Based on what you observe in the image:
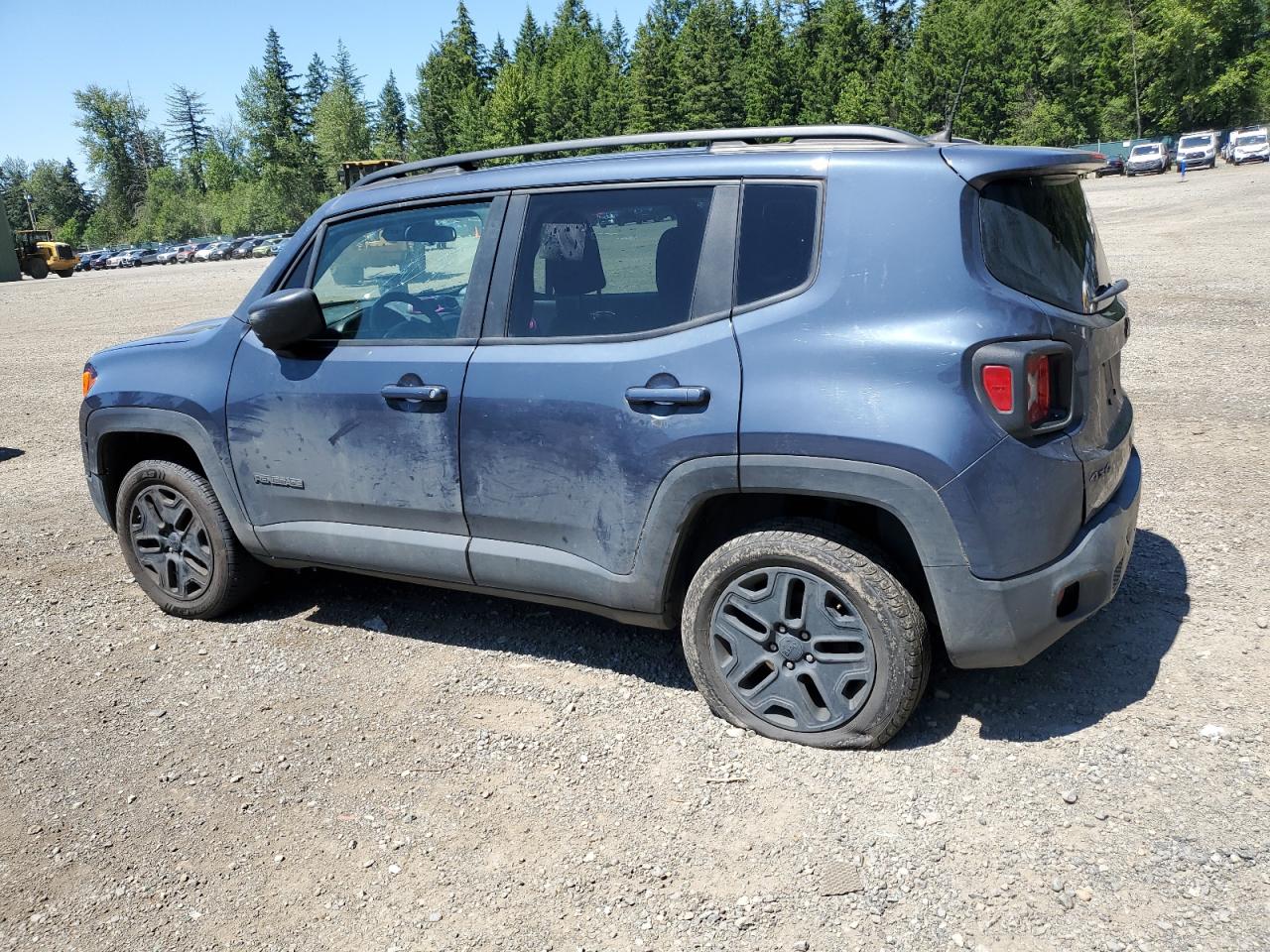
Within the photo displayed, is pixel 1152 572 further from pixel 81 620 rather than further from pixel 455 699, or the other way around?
pixel 81 620

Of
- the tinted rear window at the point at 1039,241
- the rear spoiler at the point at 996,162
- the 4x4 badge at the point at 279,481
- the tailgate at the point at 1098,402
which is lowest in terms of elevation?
the 4x4 badge at the point at 279,481

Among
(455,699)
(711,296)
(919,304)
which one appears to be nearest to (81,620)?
(455,699)

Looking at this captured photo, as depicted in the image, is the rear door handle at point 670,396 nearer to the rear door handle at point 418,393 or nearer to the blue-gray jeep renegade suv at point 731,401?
the blue-gray jeep renegade suv at point 731,401

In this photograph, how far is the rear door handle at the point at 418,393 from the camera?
3.73 m

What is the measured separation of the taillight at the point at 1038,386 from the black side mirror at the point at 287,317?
261cm

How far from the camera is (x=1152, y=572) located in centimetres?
453

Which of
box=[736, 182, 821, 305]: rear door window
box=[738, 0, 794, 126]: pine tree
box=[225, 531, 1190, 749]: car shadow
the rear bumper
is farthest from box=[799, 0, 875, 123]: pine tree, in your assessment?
the rear bumper

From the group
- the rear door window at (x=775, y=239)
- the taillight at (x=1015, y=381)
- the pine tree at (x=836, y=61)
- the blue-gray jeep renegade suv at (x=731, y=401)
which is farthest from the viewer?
the pine tree at (x=836, y=61)

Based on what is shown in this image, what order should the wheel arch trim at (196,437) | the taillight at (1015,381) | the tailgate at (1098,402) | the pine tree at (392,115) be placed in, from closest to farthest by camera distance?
the taillight at (1015,381) < the tailgate at (1098,402) < the wheel arch trim at (196,437) < the pine tree at (392,115)

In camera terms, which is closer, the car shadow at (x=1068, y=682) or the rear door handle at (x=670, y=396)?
the rear door handle at (x=670, y=396)

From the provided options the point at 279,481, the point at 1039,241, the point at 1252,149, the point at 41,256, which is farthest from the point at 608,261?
the point at 1252,149

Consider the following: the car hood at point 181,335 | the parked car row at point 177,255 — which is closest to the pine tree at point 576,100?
the parked car row at point 177,255

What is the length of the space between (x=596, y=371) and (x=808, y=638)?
43.7 inches

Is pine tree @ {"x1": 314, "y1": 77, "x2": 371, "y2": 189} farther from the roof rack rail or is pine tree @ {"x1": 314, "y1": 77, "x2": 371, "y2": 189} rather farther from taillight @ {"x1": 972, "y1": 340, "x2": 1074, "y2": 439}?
taillight @ {"x1": 972, "y1": 340, "x2": 1074, "y2": 439}
